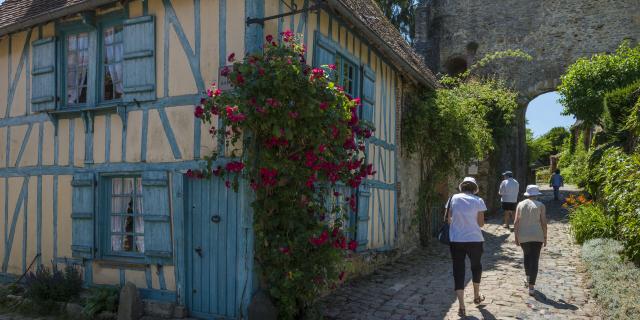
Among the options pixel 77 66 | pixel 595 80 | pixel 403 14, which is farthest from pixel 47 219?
pixel 403 14

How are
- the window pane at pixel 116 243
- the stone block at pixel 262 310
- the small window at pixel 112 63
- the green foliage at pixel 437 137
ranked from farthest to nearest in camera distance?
the green foliage at pixel 437 137
the small window at pixel 112 63
the window pane at pixel 116 243
the stone block at pixel 262 310

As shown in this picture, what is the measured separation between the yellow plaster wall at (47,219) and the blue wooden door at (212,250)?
7.78ft

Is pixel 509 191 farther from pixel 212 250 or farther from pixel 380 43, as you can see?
pixel 212 250

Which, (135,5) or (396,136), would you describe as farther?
(396,136)

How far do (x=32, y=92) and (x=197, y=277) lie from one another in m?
3.69

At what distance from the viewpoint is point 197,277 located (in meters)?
5.82

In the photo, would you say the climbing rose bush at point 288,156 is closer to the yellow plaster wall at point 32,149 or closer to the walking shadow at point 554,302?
the walking shadow at point 554,302

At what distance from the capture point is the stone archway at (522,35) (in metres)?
17.2

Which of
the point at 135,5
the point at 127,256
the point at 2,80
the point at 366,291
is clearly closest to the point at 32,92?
the point at 2,80

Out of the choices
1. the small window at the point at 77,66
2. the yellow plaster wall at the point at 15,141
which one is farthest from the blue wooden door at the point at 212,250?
the yellow plaster wall at the point at 15,141

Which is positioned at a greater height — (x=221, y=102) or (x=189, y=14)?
(x=189, y=14)

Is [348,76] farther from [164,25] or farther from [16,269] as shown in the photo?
[16,269]

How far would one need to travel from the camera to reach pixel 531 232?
6.30 meters

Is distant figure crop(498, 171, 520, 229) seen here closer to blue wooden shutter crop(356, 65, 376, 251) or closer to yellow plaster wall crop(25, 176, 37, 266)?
blue wooden shutter crop(356, 65, 376, 251)
